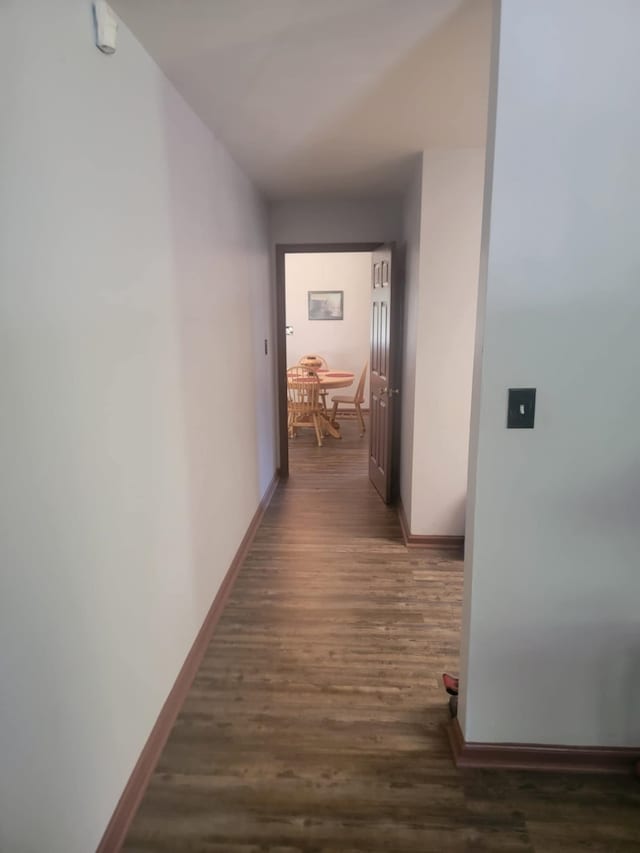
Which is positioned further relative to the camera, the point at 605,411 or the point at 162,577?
the point at 162,577

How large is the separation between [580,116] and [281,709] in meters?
2.13

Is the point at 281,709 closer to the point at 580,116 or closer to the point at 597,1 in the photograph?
the point at 580,116

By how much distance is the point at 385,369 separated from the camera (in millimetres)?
3963

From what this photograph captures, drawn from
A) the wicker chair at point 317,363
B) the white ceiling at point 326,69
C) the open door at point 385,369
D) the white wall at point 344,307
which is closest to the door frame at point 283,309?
the open door at point 385,369

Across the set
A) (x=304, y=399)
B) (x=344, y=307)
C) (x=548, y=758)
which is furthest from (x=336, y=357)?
(x=548, y=758)

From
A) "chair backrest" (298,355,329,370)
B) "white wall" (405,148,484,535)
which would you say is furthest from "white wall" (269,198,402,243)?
"chair backrest" (298,355,329,370)

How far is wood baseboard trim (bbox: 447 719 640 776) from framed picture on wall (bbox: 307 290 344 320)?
239 inches

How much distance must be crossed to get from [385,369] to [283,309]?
1101mm

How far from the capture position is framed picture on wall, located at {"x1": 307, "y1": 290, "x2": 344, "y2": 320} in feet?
23.4

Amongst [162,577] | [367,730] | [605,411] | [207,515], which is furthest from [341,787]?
[605,411]

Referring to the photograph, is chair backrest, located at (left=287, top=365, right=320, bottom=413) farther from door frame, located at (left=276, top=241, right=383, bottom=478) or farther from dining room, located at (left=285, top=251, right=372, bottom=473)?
door frame, located at (left=276, top=241, right=383, bottom=478)

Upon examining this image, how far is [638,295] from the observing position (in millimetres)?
1389

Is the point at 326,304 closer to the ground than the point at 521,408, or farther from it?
farther from it

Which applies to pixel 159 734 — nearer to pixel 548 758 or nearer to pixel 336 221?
pixel 548 758
